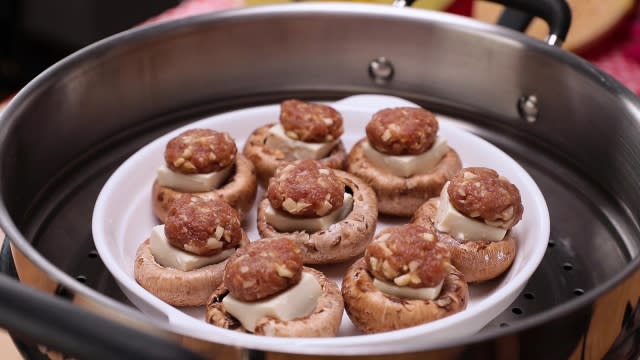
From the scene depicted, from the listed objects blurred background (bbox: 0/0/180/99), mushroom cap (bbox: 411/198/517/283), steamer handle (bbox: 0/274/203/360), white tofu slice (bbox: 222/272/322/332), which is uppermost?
steamer handle (bbox: 0/274/203/360)

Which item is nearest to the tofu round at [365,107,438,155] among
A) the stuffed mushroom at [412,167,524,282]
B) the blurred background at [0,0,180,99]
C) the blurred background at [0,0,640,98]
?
the stuffed mushroom at [412,167,524,282]

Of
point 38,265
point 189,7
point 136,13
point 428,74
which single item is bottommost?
point 136,13

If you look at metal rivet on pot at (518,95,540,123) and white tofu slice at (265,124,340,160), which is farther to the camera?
metal rivet on pot at (518,95,540,123)

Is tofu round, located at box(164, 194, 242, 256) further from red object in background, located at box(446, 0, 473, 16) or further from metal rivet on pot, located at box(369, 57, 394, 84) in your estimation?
red object in background, located at box(446, 0, 473, 16)

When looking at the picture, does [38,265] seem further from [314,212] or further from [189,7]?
[189,7]

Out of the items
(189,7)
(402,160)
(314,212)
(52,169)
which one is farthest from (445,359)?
(189,7)

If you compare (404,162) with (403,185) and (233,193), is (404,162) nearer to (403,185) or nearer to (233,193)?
(403,185)

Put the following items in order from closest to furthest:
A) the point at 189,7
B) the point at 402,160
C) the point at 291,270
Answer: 1. the point at 291,270
2. the point at 402,160
3. the point at 189,7
